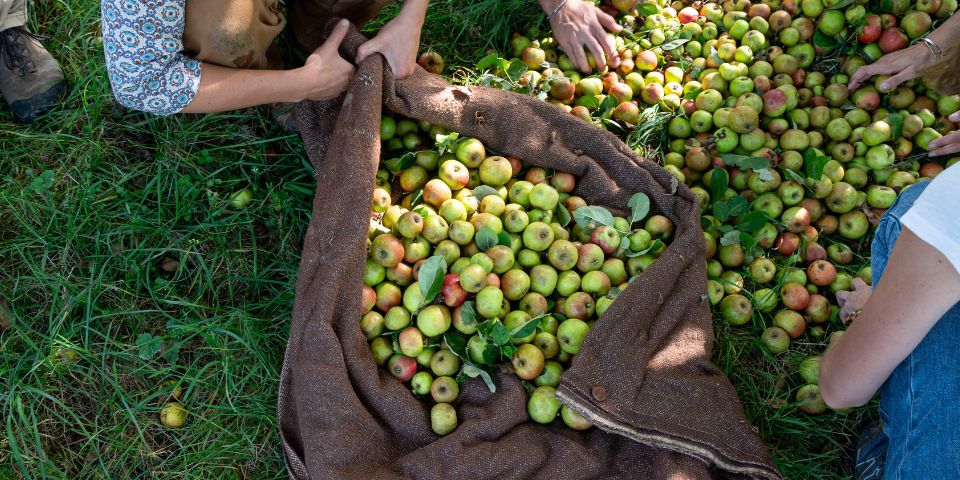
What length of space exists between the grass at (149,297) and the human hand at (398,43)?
0.72 meters

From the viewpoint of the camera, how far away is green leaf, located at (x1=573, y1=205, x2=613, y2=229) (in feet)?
9.08

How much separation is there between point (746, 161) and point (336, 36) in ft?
6.27

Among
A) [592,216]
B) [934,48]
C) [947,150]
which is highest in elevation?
[934,48]

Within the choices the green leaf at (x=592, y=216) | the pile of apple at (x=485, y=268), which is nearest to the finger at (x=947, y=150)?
the pile of apple at (x=485, y=268)

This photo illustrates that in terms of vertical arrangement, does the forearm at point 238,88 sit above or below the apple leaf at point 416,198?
above

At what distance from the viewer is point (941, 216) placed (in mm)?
1444

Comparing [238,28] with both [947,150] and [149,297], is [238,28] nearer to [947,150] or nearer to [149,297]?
[149,297]

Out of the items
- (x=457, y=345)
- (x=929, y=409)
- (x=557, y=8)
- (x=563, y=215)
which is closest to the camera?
(x=929, y=409)

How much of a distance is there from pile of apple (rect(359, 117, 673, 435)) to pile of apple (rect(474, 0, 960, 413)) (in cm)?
50

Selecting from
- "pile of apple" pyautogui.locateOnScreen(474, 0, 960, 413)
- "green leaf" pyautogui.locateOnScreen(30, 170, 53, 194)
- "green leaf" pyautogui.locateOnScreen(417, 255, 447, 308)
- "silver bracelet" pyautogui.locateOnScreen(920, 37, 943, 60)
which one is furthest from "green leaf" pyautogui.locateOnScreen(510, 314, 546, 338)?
"green leaf" pyautogui.locateOnScreen(30, 170, 53, 194)

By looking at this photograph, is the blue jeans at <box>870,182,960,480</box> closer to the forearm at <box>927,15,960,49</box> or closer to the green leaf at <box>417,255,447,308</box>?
the green leaf at <box>417,255,447,308</box>

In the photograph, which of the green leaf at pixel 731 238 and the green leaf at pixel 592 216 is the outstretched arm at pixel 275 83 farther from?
the green leaf at pixel 731 238

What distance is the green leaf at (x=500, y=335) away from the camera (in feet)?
7.98

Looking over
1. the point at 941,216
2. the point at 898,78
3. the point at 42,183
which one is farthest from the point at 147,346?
the point at 898,78
